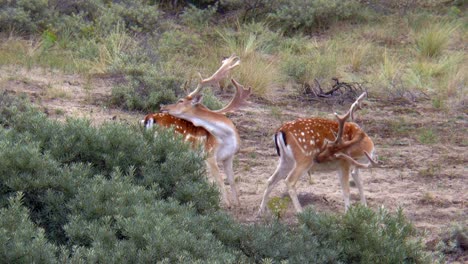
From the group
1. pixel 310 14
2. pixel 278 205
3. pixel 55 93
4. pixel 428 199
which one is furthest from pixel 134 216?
pixel 310 14

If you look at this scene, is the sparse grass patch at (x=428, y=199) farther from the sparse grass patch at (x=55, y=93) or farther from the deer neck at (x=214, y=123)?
the sparse grass patch at (x=55, y=93)

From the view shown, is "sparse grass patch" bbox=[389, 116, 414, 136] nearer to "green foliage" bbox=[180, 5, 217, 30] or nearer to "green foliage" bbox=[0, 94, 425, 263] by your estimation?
"green foliage" bbox=[0, 94, 425, 263]

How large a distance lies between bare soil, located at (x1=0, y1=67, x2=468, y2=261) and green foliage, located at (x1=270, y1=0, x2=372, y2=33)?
15.4 feet

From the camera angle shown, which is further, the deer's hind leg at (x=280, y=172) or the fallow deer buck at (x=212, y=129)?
the fallow deer buck at (x=212, y=129)

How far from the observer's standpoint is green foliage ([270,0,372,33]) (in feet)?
62.8

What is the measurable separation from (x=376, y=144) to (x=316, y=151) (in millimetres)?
3081

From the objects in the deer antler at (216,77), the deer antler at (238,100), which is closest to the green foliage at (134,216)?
the deer antler at (216,77)

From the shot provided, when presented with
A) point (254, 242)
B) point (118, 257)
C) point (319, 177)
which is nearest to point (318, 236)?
point (254, 242)

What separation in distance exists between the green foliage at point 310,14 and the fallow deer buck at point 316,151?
33.1 ft

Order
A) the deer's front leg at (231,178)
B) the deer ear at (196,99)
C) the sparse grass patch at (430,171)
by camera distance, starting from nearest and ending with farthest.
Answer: the deer's front leg at (231,178) < the deer ear at (196,99) < the sparse grass patch at (430,171)

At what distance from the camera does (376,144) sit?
1190 centimetres

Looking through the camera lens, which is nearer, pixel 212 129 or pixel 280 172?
pixel 280 172

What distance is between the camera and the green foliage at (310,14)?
1914cm

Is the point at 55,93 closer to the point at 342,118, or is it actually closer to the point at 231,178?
the point at 231,178
